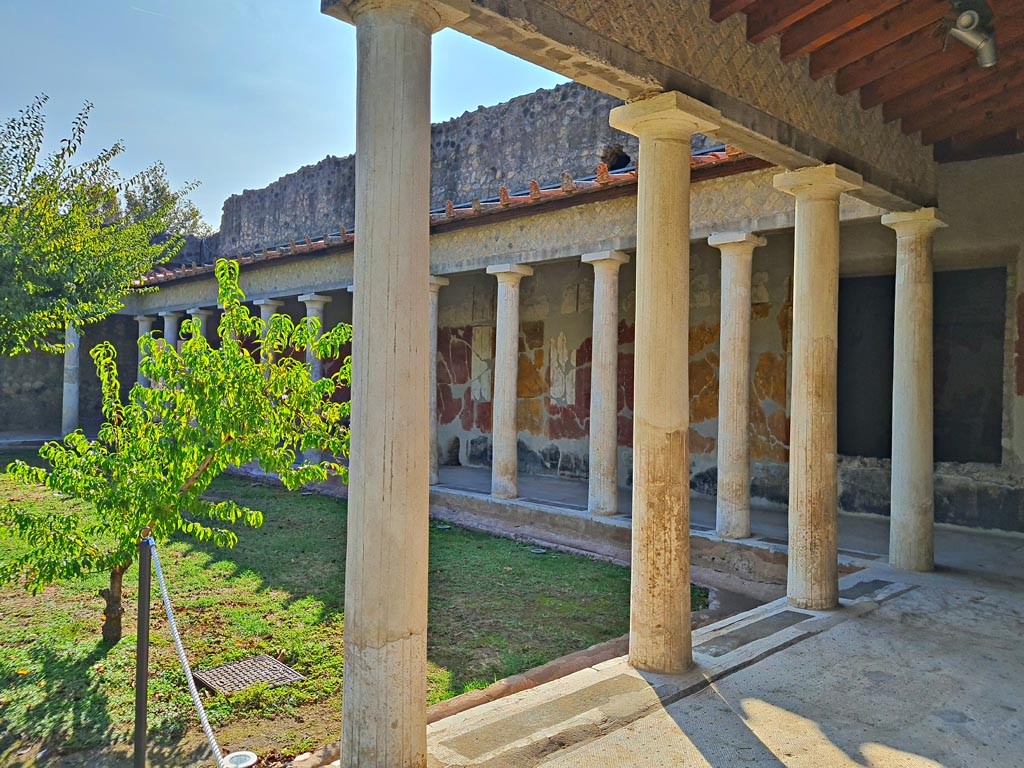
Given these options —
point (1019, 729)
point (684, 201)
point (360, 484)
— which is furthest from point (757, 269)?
point (360, 484)

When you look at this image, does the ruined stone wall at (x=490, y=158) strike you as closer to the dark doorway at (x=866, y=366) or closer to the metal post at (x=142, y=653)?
the dark doorway at (x=866, y=366)

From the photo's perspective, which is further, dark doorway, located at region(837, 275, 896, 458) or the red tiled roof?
dark doorway, located at region(837, 275, 896, 458)

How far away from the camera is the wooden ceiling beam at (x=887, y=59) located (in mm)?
4113

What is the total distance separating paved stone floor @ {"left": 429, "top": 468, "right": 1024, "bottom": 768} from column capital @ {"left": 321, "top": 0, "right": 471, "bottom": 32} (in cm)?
264

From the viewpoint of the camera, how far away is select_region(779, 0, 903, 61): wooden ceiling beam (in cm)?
366

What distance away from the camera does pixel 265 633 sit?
17.0 feet

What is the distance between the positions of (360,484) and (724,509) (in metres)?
5.63

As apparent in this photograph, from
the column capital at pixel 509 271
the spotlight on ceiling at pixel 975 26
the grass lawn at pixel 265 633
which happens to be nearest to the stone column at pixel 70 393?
the grass lawn at pixel 265 633

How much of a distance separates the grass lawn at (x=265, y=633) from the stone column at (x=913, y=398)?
5.77 feet

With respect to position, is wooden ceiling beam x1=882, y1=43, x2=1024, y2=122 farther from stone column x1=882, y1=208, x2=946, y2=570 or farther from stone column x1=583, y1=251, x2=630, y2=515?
stone column x1=583, y1=251, x2=630, y2=515

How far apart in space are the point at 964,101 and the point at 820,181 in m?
1.18

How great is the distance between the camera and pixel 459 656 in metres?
4.85

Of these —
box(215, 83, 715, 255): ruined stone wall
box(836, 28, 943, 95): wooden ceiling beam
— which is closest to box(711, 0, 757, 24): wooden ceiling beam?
box(836, 28, 943, 95): wooden ceiling beam

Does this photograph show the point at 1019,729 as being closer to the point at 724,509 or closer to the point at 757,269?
the point at 724,509
